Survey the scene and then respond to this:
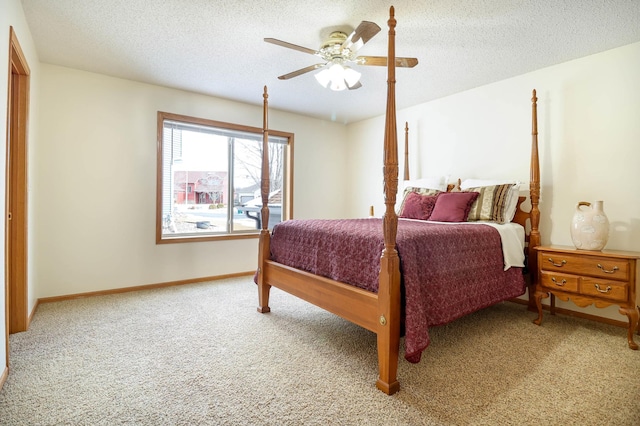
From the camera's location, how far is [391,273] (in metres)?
1.70

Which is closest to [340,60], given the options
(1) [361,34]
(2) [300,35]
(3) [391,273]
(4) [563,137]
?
(2) [300,35]

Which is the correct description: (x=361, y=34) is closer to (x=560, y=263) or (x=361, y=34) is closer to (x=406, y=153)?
(x=560, y=263)

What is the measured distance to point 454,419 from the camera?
1485mm

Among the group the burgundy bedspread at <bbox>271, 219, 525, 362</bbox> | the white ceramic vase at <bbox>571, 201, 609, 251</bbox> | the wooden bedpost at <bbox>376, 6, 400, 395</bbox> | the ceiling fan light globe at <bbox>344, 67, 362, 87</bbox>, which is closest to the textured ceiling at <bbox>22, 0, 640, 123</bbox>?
the ceiling fan light globe at <bbox>344, 67, 362, 87</bbox>

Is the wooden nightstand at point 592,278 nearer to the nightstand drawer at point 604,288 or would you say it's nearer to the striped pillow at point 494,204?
the nightstand drawer at point 604,288

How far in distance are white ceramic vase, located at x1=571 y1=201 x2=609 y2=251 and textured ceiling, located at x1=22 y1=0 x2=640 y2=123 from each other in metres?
1.37

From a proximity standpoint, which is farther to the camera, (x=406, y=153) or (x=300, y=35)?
(x=406, y=153)

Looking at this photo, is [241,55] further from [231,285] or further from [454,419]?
[454,419]

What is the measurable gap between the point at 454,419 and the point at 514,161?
9.16 feet

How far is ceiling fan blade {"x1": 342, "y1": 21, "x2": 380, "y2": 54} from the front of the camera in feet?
6.38

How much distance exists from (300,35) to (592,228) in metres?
2.70

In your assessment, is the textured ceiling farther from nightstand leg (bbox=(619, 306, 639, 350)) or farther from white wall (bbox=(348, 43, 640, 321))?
nightstand leg (bbox=(619, 306, 639, 350))

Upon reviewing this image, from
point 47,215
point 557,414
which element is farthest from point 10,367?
point 557,414

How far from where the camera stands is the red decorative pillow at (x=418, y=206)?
3369 mm
